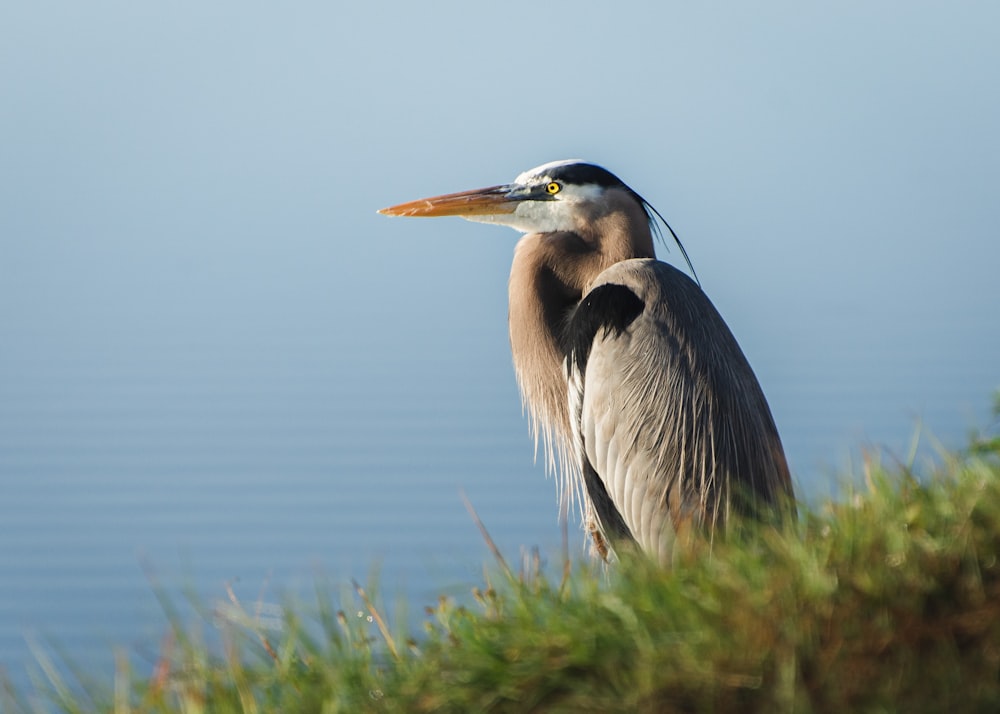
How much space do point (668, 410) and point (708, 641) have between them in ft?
5.65

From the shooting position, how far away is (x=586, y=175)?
4059mm

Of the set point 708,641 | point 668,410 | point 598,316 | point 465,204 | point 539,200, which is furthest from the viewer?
point 465,204

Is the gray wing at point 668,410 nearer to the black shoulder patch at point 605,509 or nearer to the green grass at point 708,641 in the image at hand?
the black shoulder patch at point 605,509

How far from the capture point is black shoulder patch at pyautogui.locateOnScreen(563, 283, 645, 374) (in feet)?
11.8

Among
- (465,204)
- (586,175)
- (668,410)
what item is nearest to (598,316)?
(668,410)

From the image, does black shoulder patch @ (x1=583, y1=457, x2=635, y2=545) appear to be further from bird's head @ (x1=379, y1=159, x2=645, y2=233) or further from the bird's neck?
bird's head @ (x1=379, y1=159, x2=645, y2=233)

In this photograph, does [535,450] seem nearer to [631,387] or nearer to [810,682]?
[631,387]

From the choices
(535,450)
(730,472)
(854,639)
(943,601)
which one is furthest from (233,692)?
(535,450)

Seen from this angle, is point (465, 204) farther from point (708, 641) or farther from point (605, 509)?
point (708, 641)

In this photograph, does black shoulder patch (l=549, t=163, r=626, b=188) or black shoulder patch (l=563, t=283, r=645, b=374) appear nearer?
black shoulder patch (l=563, t=283, r=645, b=374)

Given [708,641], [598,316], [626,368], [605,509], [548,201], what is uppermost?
[548,201]

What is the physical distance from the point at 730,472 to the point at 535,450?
3.76 ft

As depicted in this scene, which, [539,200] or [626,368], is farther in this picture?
[539,200]

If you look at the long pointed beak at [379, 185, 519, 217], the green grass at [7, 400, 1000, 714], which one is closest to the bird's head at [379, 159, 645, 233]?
the long pointed beak at [379, 185, 519, 217]
